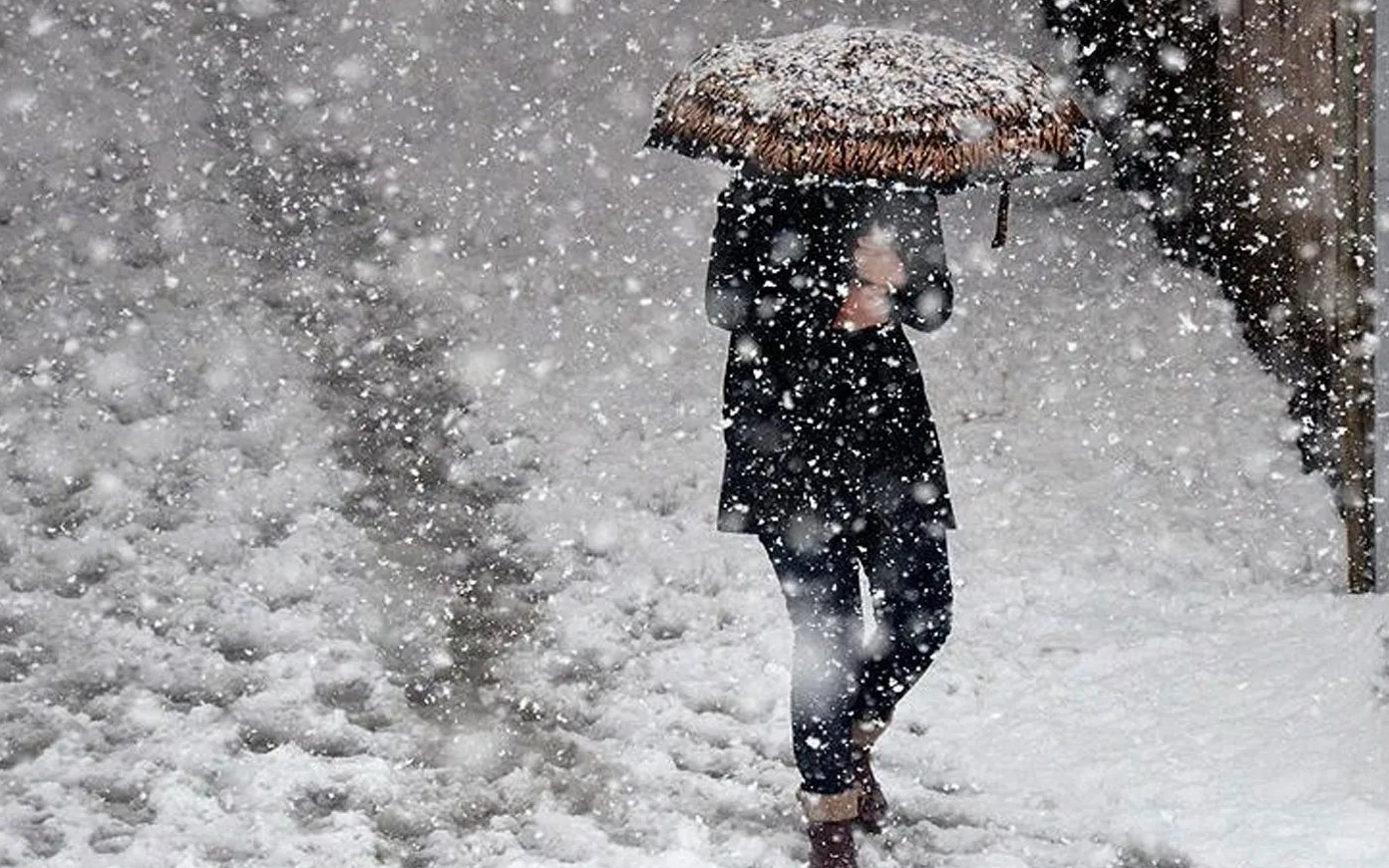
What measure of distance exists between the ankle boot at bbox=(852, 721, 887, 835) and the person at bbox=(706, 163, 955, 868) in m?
0.19

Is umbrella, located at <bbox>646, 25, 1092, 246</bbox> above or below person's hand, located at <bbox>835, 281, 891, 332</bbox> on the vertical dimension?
above

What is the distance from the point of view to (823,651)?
4.48 meters

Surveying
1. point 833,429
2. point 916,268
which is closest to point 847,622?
point 833,429

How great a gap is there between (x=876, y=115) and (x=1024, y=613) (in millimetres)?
2767

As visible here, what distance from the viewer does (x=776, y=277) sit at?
168 inches

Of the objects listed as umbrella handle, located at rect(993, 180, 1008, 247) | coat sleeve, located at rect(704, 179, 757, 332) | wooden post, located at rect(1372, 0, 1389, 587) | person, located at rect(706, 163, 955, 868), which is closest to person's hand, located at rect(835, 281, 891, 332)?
person, located at rect(706, 163, 955, 868)

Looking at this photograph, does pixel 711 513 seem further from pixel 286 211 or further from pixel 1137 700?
pixel 286 211

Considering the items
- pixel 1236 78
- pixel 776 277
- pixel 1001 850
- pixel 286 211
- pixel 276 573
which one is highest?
pixel 286 211

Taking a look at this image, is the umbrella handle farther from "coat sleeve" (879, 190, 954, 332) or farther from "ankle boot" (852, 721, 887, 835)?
"ankle boot" (852, 721, 887, 835)

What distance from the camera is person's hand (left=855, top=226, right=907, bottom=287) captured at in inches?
168

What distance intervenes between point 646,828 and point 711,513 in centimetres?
222

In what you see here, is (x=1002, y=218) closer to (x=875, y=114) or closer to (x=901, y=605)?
(x=875, y=114)

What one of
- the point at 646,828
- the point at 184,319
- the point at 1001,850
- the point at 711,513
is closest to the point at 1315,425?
the point at 711,513

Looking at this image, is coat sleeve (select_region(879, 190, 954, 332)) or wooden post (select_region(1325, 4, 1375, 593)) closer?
coat sleeve (select_region(879, 190, 954, 332))
